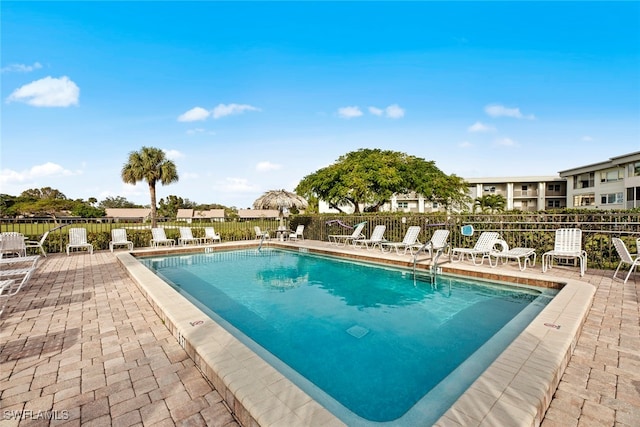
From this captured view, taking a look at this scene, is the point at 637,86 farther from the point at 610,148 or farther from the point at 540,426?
the point at 540,426

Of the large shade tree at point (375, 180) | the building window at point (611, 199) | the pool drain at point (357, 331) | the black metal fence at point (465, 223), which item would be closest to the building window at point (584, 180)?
the building window at point (611, 199)

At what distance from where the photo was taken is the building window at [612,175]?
29.1 metres

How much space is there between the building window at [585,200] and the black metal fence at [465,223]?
32848 mm

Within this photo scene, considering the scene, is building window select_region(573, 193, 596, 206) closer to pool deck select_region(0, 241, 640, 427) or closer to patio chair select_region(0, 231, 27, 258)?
pool deck select_region(0, 241, 640, 427)

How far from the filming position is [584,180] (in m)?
34.4

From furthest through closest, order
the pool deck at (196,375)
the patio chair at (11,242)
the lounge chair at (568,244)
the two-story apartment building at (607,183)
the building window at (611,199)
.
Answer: the building window at (611,199) → the two-story apartment building at (607,183) → the patio chair at (11,242) → the lounge chair at (568,244) → the pool deck at (196,375)

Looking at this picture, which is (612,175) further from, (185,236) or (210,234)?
(185,236)

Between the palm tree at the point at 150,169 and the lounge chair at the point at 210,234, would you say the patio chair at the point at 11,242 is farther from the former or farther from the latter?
the palm tree at the point at 150,169

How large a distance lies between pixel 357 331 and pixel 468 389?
2.37 meters

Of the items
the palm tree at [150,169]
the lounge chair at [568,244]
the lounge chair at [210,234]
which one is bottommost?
the lounge chair at [210,234]

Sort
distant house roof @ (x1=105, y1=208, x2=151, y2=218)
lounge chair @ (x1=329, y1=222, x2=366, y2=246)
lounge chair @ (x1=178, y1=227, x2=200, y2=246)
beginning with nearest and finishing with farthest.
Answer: lounge chair @ (x1=329, y1=222, x2=366, y2=246), lounge chair @ (x1=178, y1=227, x2=200, y2=246), distant house roof @ (x1=105, y1=208, x2=151, y2=218)

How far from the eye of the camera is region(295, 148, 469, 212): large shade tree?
20.7 m

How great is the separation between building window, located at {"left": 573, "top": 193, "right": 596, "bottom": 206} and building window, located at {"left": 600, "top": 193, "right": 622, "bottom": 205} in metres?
1.39

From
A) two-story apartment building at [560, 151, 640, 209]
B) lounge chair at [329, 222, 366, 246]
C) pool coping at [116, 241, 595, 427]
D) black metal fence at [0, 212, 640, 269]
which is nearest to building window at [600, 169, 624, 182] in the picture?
two-story apartment building at [560, 151, 640, 209]
